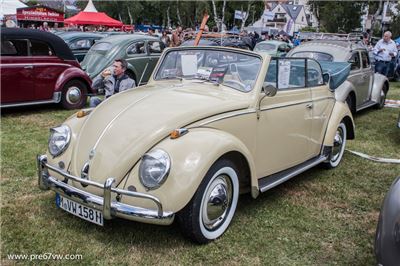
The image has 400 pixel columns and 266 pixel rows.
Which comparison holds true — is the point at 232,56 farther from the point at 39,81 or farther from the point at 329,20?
the point at 329,20

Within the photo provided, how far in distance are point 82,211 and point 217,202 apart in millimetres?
1111

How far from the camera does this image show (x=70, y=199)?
3254mm

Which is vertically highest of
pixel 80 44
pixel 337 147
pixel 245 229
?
pixel 80 44

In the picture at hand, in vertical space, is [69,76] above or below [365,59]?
below

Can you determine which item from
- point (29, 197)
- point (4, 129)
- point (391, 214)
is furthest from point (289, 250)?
point (4, 129)

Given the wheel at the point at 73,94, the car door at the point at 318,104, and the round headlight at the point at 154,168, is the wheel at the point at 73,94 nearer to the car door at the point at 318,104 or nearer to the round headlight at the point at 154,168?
the car door at the point at 318,104

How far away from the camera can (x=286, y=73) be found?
175 inches

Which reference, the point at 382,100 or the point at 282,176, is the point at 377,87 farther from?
the point at 282,176

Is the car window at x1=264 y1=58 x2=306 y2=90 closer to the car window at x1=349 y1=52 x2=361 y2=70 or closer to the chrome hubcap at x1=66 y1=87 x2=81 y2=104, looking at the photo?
the car window at x1=349 y1=52 x2=361 y2=70

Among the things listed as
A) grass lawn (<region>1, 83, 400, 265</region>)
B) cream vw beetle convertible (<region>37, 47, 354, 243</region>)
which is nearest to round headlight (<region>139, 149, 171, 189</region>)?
cream vw beetle convertible (<region>37, 47, 354, 243</region>)

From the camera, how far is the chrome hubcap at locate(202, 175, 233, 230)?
10.9 feet

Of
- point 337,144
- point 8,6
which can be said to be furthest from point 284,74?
point 8,6

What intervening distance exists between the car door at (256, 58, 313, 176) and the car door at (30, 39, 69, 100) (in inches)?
213

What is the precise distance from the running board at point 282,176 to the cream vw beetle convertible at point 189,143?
0.06 ft
